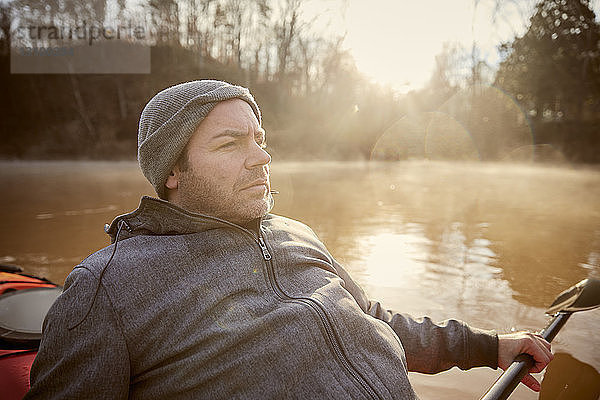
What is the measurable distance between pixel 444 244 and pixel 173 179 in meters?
3.88

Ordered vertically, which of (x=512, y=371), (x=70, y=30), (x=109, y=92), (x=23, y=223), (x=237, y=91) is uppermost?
(x=70, y=30)

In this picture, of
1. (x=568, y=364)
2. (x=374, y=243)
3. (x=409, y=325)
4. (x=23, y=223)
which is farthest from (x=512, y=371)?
(x=23, y=223)

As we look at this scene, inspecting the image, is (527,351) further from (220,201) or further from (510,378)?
(220,201)

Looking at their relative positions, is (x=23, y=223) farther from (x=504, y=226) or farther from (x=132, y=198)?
(x=504, y=226)

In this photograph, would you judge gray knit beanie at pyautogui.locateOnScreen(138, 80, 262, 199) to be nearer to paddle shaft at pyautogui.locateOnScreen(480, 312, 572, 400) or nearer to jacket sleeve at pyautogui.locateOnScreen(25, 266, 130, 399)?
jacket sleeve at pyautogui.locateOnScreen(25, 266, 130, 399)

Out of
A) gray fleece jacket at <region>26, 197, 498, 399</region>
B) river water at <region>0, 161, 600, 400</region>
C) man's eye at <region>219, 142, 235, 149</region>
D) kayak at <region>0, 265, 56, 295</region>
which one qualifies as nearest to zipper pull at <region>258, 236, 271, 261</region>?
gray fleece jacket at <region>26, 197, 498, 399</region>

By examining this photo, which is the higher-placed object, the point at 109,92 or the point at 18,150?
the point at 109,92

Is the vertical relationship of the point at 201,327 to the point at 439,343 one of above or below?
above

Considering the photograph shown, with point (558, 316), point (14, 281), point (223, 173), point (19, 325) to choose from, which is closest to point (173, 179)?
point (223, 173)

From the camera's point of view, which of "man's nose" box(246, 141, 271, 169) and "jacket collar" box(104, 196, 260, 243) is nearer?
"jacket collar" box(104, 196, 260, 243)

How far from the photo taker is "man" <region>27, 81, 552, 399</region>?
0.96 metres

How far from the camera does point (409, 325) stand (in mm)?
1468

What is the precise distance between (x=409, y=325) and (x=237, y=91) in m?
0.95

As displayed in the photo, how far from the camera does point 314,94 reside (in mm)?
22828
